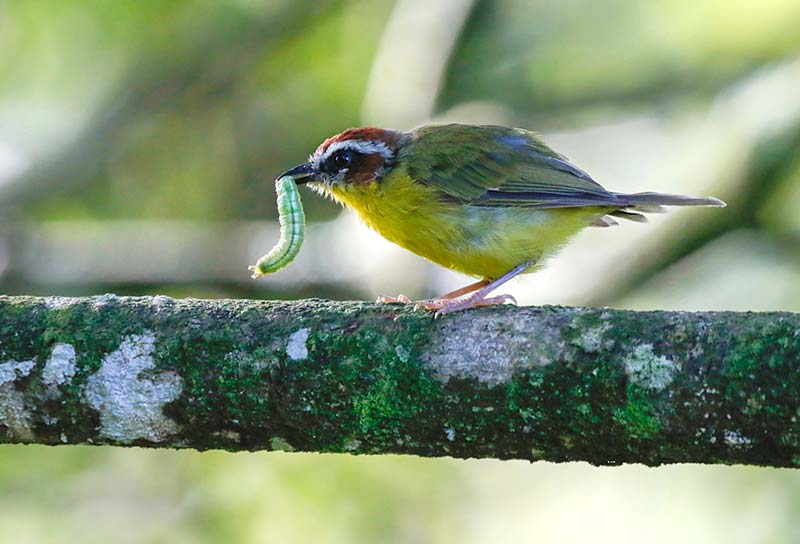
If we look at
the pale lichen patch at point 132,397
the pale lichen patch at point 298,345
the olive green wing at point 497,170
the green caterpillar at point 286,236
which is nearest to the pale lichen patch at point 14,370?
the pale lichen patch at point 132,397

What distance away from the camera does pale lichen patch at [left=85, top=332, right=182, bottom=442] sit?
310cm

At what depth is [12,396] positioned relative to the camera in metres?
3.13

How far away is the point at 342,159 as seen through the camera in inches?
210

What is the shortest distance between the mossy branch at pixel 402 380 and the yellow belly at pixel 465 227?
147 cm

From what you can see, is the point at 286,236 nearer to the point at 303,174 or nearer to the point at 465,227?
the point at 465,227

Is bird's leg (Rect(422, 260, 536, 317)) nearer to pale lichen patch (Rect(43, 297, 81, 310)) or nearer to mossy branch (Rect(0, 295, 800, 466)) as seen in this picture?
mossy branch (Rect(0, 295, 800, 466))

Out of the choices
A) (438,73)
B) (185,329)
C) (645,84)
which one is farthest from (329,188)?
(645,84)

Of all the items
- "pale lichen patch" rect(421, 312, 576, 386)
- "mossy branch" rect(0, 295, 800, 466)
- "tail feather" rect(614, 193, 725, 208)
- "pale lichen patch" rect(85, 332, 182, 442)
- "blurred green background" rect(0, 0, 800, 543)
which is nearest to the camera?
"mossy branch" rect(0, 295, 800, 466)

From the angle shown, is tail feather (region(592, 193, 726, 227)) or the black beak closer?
tail feather (region(592, 193, 726, 227))

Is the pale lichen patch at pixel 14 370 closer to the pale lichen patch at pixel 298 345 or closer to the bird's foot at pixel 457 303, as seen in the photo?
the pale lichen patch at pixel 298 345

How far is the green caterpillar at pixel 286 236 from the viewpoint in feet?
14.0

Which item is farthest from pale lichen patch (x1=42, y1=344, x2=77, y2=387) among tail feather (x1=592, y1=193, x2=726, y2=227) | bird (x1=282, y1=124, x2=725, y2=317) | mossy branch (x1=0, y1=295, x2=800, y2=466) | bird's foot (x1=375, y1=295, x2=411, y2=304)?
tail feather (x1=592, y1=193, x2=726, y2=227)

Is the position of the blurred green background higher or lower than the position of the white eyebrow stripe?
lower

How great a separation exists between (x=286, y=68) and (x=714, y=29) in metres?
4.41
